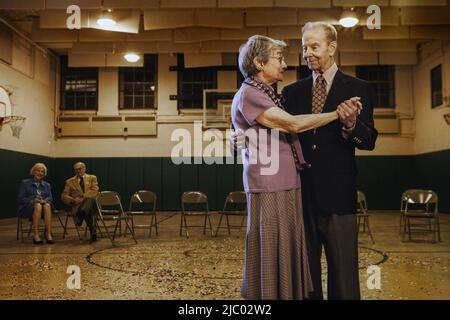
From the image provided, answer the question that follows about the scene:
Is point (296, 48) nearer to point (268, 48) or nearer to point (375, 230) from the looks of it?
point (375, 230)

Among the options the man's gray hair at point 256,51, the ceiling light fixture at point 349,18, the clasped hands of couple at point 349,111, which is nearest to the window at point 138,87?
the ceiling light fixture at point 349,18

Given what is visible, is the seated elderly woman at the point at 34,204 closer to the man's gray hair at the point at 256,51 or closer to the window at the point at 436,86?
the man's gray hair at the point at 256,51

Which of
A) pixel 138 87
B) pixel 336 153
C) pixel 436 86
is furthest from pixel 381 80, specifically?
pixel 336 153

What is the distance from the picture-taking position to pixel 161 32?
10.9 meters

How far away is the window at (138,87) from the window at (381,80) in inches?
253

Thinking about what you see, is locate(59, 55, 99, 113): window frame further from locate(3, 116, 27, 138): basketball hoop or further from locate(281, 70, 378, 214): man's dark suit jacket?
locate(281, 70, 378, 214): man's dark suit jacket

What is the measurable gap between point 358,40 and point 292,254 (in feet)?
33.7

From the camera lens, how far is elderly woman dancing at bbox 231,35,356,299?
1997 millimetres

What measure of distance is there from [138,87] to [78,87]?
190 centimetres

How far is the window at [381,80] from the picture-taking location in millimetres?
13891

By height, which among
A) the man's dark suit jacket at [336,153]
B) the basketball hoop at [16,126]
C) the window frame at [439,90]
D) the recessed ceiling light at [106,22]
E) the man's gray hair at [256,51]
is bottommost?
the man's dark suit jacket at [336,153]

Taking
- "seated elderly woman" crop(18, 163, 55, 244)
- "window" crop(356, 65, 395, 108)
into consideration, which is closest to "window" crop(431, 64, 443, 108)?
"window" crop(356, 65, 395, 108)

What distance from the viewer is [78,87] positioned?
14.1 metres

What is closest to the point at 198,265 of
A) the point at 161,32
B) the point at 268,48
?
the point at 268,48
